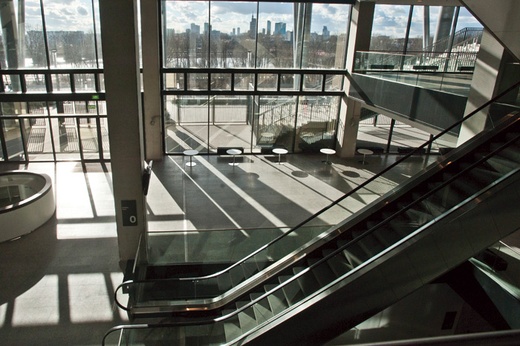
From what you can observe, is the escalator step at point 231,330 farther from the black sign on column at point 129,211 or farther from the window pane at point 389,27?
the window pane at point 389,27

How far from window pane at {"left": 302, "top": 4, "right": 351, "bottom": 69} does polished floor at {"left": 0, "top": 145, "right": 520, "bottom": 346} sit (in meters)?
4.05

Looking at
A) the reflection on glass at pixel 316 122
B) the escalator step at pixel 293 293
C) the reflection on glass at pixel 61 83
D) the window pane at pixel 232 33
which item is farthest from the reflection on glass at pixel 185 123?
the escalator step at pixel 293 293

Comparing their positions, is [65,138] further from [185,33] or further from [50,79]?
[185,33]

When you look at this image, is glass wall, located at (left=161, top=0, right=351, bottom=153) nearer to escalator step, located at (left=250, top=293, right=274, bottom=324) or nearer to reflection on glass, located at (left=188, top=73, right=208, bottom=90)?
reflection on glass, located at (left=188, top=73, right=208, bottom=90)

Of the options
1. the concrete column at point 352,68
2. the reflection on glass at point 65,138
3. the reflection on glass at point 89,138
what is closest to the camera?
the reflection on glass at point 65,138

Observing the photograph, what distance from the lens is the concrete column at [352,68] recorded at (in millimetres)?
14562

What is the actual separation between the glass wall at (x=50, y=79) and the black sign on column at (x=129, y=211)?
7.38 metres

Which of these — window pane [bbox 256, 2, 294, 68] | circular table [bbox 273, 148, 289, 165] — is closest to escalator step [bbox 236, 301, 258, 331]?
circular table [bbox 273, 148, 289, 165]

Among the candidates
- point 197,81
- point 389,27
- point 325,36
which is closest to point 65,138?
point 197,81

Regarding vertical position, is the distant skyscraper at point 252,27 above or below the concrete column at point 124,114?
above

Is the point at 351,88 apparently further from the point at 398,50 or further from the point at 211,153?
the point at 211,153

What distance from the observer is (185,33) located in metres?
14.4

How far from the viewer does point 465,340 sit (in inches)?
31.5

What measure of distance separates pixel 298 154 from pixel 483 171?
10851 mm
